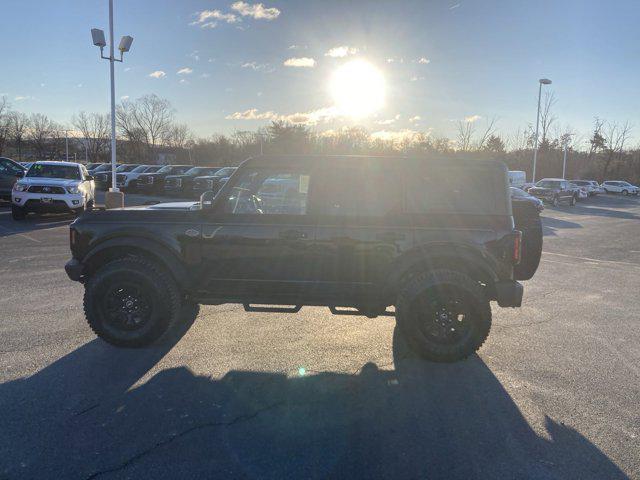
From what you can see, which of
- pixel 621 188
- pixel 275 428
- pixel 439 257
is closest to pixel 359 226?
pixel 439 257

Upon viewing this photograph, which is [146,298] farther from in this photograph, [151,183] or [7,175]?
[151,183]

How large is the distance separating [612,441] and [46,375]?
174 inches

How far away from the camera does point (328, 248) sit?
14.5 feet

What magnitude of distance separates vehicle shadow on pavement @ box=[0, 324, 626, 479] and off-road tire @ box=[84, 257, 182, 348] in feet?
1.24

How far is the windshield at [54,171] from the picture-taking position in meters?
14.2

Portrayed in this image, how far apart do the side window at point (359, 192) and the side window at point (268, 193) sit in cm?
22

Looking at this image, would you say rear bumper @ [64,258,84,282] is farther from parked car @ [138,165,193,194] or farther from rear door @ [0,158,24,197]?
parked car @ [138,165,193,194]

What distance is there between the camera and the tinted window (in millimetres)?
4488

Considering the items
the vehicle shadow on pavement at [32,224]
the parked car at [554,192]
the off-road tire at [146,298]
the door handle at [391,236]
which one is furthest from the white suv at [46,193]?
the parked car at [554,192]

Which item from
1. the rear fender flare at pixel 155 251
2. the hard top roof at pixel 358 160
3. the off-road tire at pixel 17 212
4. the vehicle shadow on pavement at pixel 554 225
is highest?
the hard top roof at pixel 358 160

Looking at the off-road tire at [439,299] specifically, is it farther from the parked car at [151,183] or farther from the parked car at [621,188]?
the parked car at [621,188]

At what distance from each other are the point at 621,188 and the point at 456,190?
5883 cm

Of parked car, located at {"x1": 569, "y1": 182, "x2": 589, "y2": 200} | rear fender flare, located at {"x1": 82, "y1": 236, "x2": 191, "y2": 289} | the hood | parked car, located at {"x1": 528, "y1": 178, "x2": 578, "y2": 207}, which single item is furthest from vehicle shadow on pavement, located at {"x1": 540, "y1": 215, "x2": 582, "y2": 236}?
parked car, located at {"x1": 569, "y1": 182, "x2": 589, "y2": 200}

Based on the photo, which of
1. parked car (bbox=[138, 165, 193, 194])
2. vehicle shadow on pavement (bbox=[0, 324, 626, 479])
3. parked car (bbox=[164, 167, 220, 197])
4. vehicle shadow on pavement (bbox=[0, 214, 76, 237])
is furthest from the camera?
parked car (bbox=[138, 165, 193, 194])
